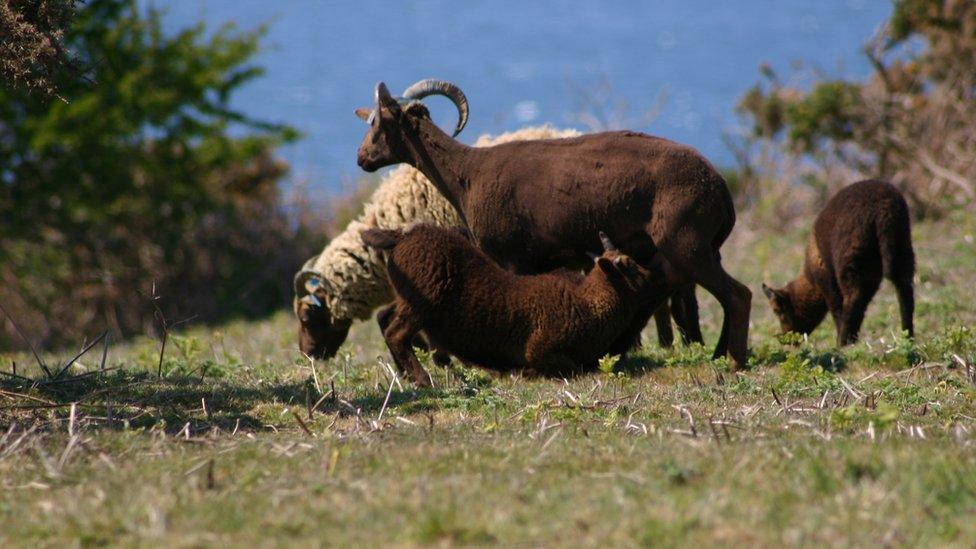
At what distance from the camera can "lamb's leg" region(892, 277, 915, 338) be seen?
379 inches

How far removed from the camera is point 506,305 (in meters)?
8.17

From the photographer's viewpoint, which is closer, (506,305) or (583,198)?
(506,305)

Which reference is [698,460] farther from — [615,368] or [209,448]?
[615,368]

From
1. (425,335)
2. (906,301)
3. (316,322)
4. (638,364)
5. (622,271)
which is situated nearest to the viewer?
(622,271)

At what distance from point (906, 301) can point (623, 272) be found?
9.47ft

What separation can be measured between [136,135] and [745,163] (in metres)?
11.3

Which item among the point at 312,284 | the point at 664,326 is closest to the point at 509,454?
the point at 664,326

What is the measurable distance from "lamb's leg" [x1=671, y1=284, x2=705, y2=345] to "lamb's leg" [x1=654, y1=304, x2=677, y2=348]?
96mm

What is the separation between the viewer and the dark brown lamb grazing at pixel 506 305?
26.7 feet

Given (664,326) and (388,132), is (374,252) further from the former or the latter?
(664,326)

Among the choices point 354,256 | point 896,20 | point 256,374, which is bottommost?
point 256,374

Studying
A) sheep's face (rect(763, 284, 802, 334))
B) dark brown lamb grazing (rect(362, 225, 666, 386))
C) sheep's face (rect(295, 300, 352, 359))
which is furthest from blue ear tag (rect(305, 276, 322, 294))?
sheep's face (rect(763, 284, 802, 334))

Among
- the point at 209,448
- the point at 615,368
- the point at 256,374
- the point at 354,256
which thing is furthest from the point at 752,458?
the point at 354,256

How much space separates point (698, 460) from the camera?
4.93 metres
